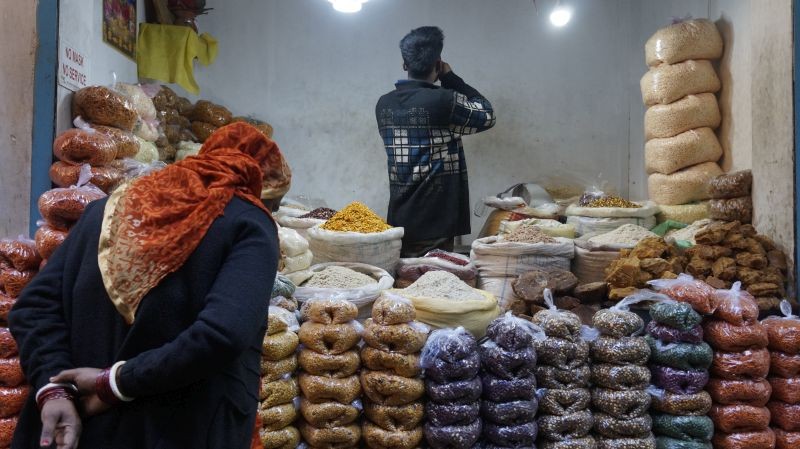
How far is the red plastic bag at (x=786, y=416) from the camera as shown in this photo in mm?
2396

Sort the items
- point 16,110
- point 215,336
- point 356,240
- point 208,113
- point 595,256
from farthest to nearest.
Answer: point 208,113 < point 595,256 < point 356,240 < point 16,110 < point 215,336

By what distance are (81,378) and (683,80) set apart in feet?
11.6

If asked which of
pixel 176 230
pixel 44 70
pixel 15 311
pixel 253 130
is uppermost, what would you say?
pixel 44 70

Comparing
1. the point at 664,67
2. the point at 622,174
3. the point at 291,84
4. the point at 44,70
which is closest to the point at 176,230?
the point at 44,70

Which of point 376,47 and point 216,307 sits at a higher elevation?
point 376,47

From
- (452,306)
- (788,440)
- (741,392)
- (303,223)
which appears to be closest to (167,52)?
(303,223)

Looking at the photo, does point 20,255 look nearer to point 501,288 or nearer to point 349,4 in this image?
point 501,288

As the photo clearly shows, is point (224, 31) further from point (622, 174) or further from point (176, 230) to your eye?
point (176, 230)

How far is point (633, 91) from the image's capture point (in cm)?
496

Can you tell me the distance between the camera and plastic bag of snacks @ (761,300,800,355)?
2410mm

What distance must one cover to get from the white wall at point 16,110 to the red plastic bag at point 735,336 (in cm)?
261

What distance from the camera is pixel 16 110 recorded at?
250cm

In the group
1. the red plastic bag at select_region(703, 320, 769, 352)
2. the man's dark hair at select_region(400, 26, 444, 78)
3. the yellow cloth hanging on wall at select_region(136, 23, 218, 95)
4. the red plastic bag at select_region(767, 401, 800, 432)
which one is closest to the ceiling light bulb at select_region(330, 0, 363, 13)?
the man's dark hair at select_region(400, 26, 444, 78)

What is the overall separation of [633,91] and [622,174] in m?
0.63
